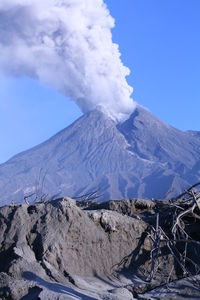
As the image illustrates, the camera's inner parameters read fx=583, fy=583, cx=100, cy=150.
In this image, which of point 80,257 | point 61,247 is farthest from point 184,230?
point 61,247

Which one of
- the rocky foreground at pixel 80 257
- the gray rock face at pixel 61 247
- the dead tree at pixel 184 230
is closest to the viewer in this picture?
the rocky foreground at pixel 80 257

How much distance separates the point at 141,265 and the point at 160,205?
3.88 feet

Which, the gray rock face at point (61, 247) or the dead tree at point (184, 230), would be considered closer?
the gray rock face at point (61, 247)

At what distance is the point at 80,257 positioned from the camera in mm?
4711

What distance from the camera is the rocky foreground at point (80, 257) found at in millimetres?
3834

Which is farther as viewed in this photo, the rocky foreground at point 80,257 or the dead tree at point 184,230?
the dead tree at point 184,230

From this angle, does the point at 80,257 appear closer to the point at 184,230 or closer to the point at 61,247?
the point at 61,247

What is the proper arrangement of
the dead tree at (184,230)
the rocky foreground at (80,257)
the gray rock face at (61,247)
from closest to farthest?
1. the rocky foreground at (80,257)
2. the gray rock face at (61,247)
3. the dead tree at (184,230)

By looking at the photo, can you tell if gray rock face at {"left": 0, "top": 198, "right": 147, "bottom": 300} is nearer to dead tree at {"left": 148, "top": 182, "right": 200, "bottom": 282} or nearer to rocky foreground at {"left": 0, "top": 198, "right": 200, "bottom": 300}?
rocky foreground at {"left": 0, "top": 198, "right": 200, "bottom": 300}

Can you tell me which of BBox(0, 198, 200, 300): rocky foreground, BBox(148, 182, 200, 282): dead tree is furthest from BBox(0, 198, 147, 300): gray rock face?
BBox(148, 182, 200, 282): dead tree

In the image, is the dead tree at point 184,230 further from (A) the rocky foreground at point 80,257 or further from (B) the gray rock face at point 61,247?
(B) the gray rock face at point 61,247

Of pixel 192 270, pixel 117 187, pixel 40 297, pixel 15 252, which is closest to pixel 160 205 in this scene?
pixel 192 270

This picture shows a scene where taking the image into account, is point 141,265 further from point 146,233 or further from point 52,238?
point 52,238

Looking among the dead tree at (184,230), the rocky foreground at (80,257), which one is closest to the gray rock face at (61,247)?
the rocky foreground at (80,257)
